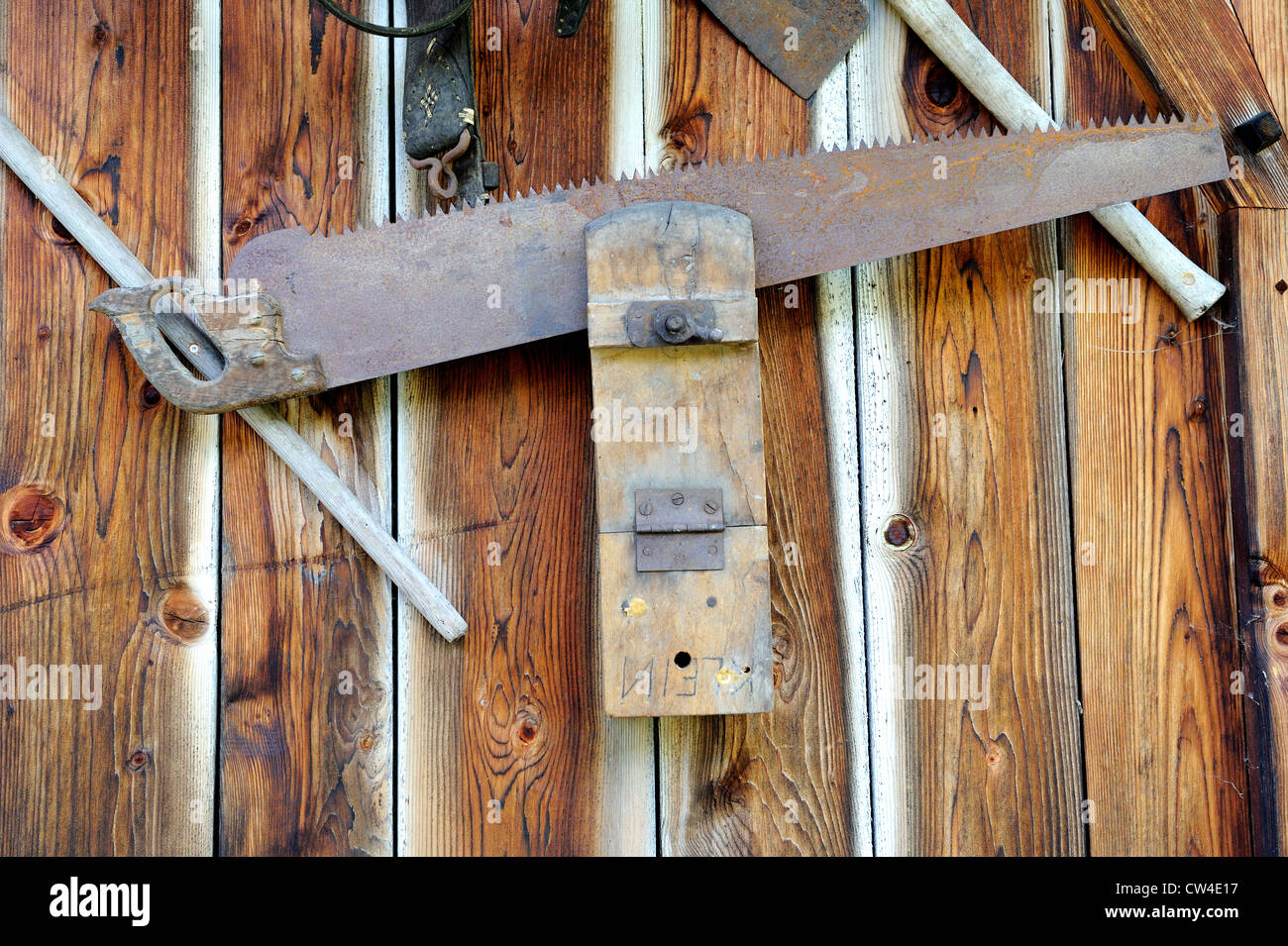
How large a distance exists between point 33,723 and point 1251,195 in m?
1.62

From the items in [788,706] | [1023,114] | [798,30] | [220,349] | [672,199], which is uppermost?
[798,30]

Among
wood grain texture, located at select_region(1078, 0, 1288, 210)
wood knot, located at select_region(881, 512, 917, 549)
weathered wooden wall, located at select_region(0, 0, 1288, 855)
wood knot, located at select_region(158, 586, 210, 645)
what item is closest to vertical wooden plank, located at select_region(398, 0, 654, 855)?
weathered wooden wall, located at select_region(0, 0, 1288, 855)

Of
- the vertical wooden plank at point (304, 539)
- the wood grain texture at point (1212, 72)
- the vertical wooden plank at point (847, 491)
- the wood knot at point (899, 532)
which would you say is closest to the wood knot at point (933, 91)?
the vertical wooden plank at point (847, 491)

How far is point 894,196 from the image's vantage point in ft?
3.74

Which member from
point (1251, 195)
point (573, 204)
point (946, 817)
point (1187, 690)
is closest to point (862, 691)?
point (946, 817)

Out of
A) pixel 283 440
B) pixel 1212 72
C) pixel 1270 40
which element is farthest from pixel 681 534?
pixel 1270 40

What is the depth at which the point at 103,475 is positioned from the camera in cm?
121

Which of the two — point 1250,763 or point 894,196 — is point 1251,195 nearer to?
point 894,196

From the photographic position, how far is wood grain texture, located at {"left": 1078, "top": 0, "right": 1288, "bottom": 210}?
1.22 metres

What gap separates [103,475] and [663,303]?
722mm

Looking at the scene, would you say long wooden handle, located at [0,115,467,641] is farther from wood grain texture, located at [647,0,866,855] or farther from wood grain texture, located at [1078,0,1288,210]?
wood grain texture, located at [1078,0,1288,210]

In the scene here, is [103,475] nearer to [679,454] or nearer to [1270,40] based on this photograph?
[679,454]

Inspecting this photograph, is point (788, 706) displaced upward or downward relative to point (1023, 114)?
downward
